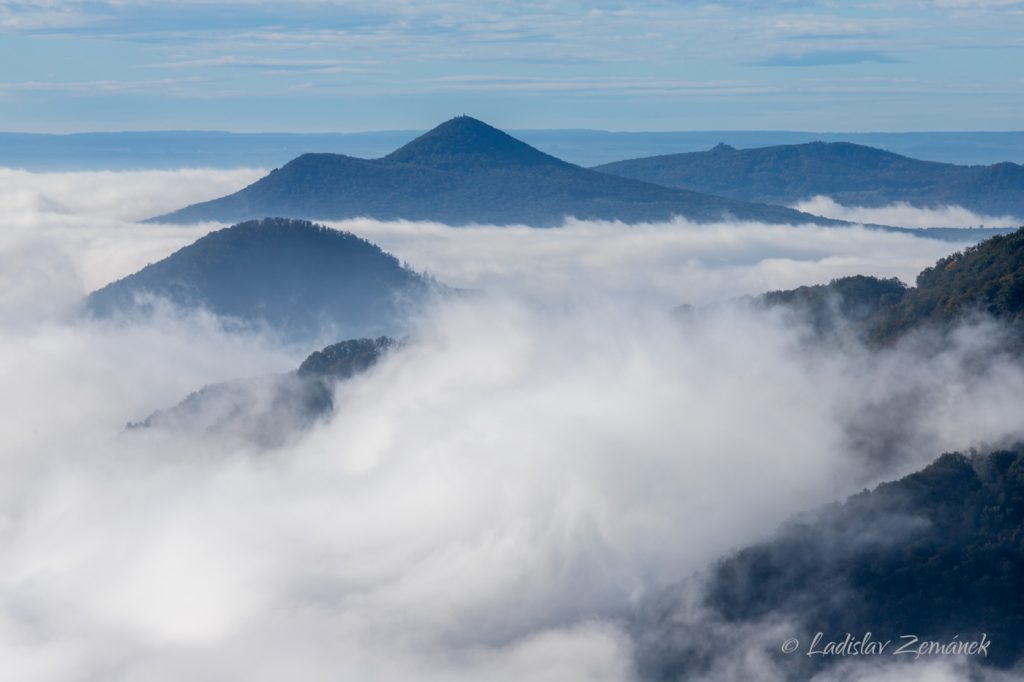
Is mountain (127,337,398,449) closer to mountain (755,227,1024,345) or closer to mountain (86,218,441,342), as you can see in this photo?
mountain (755,227,1024,345)

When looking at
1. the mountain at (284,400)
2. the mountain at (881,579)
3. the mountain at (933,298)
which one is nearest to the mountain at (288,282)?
the mountain at (284,400)

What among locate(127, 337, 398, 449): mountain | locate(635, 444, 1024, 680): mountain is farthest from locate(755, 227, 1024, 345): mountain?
locate(127, 337, 398, 449): mountain

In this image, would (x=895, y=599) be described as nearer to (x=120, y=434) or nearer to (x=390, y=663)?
(x=390, y=663)

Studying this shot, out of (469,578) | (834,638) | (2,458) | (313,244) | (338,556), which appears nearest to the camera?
(834,638)

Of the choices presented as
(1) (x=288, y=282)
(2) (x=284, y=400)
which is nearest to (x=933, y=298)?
(2) (x=284, y=400)

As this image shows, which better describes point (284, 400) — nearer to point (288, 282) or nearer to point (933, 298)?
point (933, 298)

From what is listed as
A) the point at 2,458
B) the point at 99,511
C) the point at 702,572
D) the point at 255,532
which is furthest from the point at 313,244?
the point at 702,572
